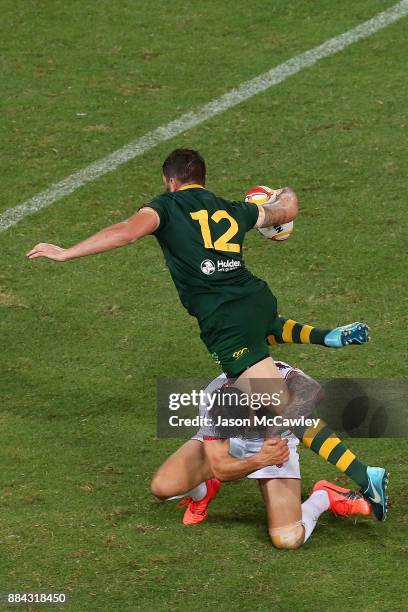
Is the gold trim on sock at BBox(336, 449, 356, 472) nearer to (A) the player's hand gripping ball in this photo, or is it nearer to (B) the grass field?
(B) the grass field

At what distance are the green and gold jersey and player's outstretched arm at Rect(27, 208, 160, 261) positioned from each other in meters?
0.22

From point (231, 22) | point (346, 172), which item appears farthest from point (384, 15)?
point (346, 172)

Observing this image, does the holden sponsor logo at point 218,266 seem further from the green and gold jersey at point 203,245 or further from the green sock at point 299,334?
the green sock at point 299,334

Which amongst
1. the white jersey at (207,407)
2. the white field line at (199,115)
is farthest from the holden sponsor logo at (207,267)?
the white field line at (199,115)

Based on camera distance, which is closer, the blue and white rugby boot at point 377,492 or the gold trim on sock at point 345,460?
the blue and white rugby boot at point 377,492

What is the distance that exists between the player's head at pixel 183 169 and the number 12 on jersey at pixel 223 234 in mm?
309

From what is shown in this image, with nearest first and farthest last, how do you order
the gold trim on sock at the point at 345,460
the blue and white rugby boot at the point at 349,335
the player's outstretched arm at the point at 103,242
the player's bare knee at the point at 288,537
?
the player's outstretched arm at the point at 103,242 < the player's bare knee at the point at 288,537 < the gold trim on sock at the point at 345,460 < the blue and white rugby boot at the point at 349,335

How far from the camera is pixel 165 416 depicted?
1001 centimetres

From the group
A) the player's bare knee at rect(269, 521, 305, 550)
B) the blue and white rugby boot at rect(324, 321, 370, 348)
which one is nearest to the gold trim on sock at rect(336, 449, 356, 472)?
the player's bare knee at rect(269, 521, 305, 550)

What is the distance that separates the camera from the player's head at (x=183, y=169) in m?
9.11

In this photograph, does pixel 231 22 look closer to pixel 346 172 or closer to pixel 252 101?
pixel 252 101

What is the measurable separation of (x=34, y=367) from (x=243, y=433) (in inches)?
87.8

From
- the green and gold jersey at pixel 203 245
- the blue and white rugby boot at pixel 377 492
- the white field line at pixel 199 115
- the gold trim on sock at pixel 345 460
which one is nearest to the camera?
the blue and white rugby boot at pixel 377 492

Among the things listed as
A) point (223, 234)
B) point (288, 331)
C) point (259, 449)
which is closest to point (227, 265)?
point (223, 234)
